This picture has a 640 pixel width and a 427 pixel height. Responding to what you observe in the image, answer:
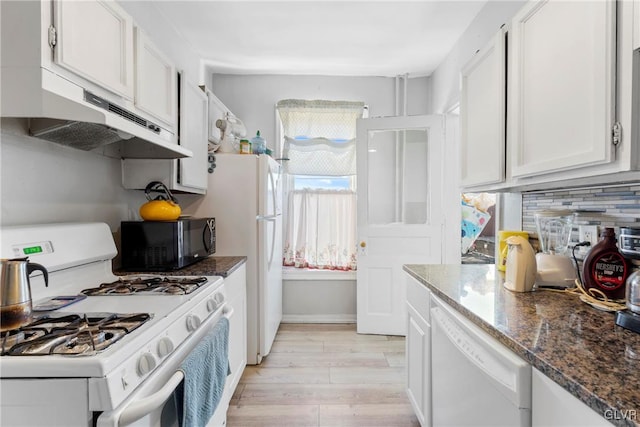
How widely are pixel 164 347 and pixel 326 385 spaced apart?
4.91 ft

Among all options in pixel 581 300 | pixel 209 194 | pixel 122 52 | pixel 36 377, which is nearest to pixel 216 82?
pixel 209 194

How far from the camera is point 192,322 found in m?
1.17

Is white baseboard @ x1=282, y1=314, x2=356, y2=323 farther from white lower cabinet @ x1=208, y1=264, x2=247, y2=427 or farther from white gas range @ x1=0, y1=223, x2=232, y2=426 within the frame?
white gas range @ x1=0, y1=223, x2=232, y2=426

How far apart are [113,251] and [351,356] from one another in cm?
187

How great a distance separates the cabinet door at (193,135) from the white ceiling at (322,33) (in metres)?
0.66

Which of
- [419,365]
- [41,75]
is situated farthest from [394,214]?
[41,75]

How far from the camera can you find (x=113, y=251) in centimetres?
162

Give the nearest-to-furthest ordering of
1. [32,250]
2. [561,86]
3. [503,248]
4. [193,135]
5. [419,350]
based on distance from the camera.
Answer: [561,86]
[32,250]
[419,350]
[503,248]
[193,135]

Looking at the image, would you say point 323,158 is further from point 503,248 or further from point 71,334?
point 71,334

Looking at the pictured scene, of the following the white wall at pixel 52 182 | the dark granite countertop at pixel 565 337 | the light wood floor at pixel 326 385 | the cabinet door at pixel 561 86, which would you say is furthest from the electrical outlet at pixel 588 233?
the white wall at pixel 52 182

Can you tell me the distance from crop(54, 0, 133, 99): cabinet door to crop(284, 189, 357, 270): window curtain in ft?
7.07

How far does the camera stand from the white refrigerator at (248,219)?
241 centimetres

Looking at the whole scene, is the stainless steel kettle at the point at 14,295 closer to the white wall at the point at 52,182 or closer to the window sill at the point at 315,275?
the white wall at the point at 52,182

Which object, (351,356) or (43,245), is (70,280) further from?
(351,356)
